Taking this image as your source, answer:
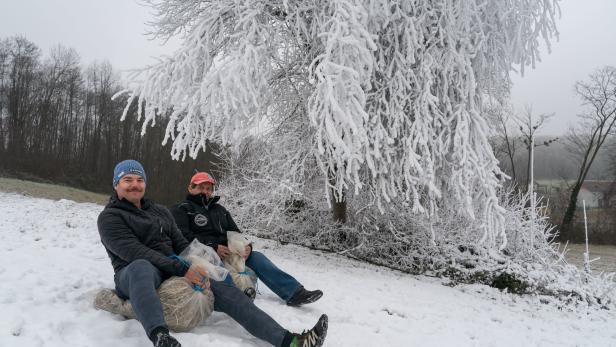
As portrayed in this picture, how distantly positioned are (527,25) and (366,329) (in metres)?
4.90

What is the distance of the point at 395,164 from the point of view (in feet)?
18.1

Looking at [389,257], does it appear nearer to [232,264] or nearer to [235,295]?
[232,264]

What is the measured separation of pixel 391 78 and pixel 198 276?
162 inches

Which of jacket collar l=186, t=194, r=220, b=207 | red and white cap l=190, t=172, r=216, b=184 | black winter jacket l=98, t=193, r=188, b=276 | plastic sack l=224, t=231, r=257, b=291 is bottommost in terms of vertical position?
plastic sack l=224, t=231, r=257, b=291

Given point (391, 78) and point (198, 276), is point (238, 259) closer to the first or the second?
point (198, 276)

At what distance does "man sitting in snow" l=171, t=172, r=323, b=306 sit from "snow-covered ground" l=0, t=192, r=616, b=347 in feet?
0.52

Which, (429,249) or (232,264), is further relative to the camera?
(429,249)

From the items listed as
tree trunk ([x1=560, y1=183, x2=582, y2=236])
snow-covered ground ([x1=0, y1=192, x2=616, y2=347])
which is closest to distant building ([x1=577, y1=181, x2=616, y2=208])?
tree trunk ([x1=560, y1=183, x2=582, y2=236])

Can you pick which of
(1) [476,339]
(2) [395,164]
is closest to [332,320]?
(1) [476,339]

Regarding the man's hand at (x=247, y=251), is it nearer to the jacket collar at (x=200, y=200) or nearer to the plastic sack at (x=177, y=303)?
the jacket collar at (x=200, y=200)

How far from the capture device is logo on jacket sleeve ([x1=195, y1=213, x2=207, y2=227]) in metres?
3.72

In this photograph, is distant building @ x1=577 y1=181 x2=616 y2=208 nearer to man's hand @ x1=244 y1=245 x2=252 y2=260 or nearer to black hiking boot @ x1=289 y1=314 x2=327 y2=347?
man's hand @ x1=244 y1=245 x2=252 y2=260

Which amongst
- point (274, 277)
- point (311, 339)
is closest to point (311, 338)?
point (311, 339)

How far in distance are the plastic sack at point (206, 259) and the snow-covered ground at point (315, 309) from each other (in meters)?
0.37
